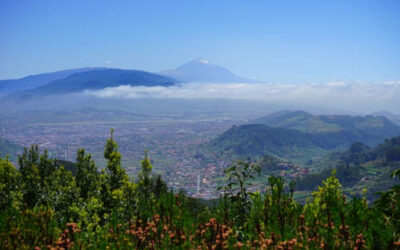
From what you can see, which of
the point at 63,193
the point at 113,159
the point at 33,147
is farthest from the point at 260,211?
the point at 33,147

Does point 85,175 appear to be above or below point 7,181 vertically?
below

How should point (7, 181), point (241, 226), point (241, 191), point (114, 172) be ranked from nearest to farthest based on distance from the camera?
point (241, 226) → point (241, 191) → point (7, 181) → point (114, 172)

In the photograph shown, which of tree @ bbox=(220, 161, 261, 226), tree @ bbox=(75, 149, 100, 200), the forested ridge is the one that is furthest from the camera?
tree @ bbox=(75, 149, 100, 200)

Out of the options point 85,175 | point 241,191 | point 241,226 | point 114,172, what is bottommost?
point 85,175

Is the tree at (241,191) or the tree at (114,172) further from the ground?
the tree at (241,191)

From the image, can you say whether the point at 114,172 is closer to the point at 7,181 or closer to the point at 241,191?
the point at 7,181

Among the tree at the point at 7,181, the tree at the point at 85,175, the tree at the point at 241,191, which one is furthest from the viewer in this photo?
the tree at the point at 85,175

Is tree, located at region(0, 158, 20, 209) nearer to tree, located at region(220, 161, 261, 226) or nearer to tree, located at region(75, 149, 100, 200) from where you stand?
tree, located at region(75, 149, 100, 200)

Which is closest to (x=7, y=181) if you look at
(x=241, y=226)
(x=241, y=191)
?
(x=241, y=191)

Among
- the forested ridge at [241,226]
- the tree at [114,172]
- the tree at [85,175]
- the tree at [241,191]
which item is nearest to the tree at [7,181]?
the tree at [85,175]

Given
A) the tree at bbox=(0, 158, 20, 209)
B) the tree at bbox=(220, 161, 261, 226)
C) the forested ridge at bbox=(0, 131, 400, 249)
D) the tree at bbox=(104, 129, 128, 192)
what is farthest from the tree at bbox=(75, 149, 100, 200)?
the tree at bbox=(220, 161, 261, 226)

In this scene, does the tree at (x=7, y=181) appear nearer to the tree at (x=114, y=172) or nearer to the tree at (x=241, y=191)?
the tree at (x=114, y=172)
